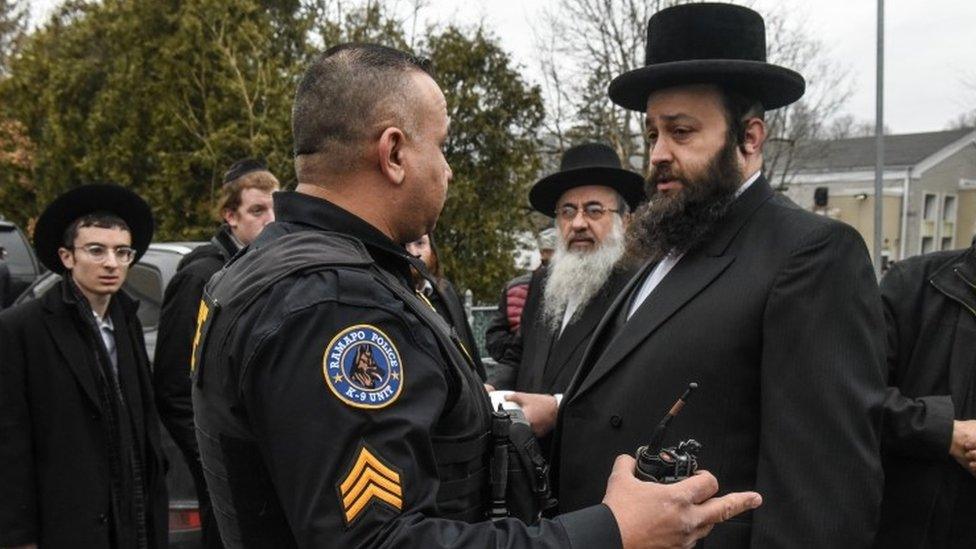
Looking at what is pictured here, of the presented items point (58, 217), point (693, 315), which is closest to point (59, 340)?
point (58, 217)

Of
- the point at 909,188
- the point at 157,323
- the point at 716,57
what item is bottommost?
the point at 909,188

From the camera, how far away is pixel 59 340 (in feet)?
11.9

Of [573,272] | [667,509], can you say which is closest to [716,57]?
[667,509]

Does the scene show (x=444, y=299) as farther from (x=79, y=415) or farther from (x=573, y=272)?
(x=79, y=415)

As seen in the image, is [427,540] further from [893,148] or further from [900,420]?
[893,148]

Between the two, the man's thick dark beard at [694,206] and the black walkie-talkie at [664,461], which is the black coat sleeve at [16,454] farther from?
the black walkie-talkie at [664,461]

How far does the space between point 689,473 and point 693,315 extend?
2.24ft

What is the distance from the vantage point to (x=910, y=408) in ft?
9.14

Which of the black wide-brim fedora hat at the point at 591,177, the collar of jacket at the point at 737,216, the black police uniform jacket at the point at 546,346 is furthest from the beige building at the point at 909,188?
the collar of jacket at the point at 737,216

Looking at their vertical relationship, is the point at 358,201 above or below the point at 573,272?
above

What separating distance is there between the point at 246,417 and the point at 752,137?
169 centimetres

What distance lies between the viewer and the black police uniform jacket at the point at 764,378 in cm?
201

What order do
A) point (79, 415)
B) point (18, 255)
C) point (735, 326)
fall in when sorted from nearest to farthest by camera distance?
1. point (735, 326)
2. point (79, 415)
3. point (18, 255)

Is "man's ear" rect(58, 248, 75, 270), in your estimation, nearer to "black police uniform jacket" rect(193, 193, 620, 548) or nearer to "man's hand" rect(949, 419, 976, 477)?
"black police uniform jacket" rect(193, 193, 620, 548)
